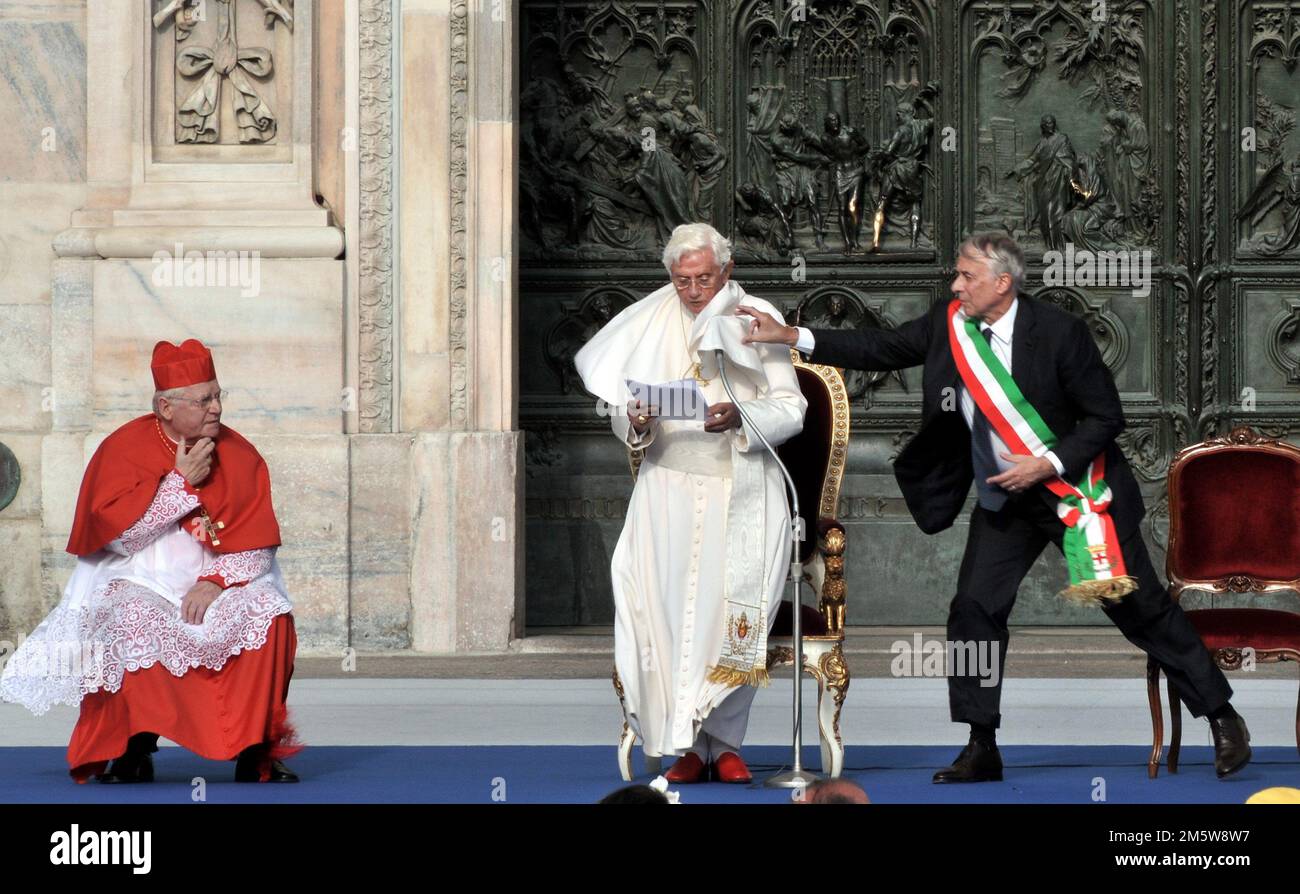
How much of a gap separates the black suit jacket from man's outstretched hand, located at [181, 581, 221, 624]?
2.23 m

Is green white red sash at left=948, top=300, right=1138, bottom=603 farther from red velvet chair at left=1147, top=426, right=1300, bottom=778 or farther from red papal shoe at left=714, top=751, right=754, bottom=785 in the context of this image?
red papal shoe at left=714, top=751, right=754, bottom=785

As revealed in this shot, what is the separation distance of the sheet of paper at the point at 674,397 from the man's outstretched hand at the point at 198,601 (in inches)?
62.8

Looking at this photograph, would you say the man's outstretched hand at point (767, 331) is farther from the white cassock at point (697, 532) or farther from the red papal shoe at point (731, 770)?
the red papal shoe at point (731, 770)

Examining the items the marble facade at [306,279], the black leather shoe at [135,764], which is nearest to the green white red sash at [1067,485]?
the black leather shoe at [135,764]

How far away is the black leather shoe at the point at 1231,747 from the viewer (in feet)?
21.9

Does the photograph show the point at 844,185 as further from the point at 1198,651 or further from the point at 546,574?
the point at 1198,651

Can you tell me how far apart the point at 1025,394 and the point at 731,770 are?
5.26ft

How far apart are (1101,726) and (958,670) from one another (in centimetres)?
171

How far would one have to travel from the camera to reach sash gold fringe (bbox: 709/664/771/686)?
6.75 meters

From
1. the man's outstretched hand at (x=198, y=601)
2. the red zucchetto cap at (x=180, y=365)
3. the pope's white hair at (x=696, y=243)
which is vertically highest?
the pope's white hair at (x=696, y=243)

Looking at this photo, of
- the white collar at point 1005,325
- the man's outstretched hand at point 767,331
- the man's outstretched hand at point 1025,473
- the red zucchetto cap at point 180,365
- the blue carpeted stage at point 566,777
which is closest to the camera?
the blue carpeted stage at point 566,777

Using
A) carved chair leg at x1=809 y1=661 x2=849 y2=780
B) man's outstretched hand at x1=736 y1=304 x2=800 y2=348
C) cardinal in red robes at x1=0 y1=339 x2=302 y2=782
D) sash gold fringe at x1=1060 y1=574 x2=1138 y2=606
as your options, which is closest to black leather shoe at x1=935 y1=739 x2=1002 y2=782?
carved chair leg at x1=809 y1=661 x2=849 y2=780

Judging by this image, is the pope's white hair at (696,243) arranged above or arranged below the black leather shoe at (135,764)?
above

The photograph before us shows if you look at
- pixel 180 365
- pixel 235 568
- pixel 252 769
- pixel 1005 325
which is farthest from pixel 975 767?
pixel 180 365
